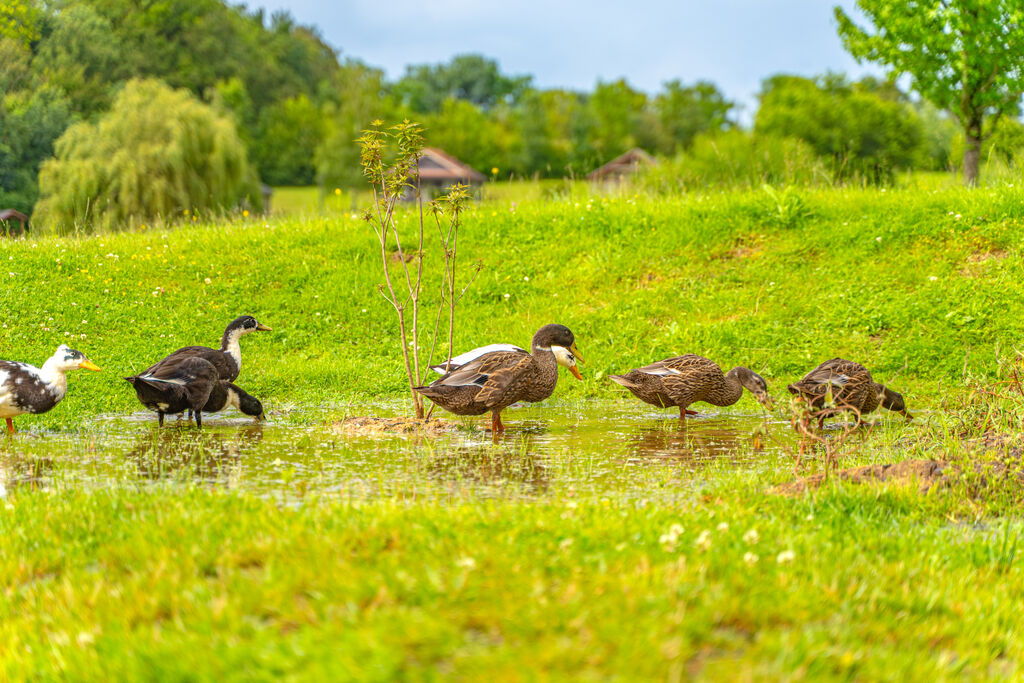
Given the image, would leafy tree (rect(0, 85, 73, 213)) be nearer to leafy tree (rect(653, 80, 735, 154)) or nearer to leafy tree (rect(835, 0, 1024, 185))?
leafy tree (rect(835, 0, 1024, 185))

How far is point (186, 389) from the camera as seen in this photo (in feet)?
29.9

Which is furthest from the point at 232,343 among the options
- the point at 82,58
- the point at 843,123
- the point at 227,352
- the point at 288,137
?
the point at 288,137

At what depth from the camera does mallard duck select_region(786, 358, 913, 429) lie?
9.19 metres

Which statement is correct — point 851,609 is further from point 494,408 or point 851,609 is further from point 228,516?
point 494,408

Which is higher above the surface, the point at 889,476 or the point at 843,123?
the point at 843,123

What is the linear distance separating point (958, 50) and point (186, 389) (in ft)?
63.9

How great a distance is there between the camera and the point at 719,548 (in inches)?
186

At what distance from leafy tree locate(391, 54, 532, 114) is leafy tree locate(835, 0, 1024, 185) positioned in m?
112

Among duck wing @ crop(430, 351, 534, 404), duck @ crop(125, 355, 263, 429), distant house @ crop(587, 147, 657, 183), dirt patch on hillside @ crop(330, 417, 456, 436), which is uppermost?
distant house @ crop(587, 147, 657, 183)

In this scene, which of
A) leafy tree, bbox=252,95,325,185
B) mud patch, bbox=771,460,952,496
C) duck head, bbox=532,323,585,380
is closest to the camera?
mud patch, bbox=771,460,952,496

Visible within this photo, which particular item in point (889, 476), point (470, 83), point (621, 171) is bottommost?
point (889, 476)

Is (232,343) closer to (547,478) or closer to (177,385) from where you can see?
(177,385)

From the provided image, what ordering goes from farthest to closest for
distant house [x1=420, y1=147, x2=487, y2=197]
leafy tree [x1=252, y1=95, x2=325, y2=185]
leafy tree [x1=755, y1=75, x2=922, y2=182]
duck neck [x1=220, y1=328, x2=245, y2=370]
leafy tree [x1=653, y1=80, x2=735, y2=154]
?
leafy tree [x1=653, y1=80, x2=735, y2=154] < distant house [x1=420, y1=147, x2=487, y2=197] < leafy tree [x1=252, y1=95, x2=325, y2=185] < leafy tree [x1=755, y1=75, x2=922, y2=182] < duck neck [x1=220, y1=328, x2=245, y2=370]

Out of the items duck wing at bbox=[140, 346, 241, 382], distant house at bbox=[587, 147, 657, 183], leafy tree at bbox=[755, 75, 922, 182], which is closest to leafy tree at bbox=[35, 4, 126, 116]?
distant house at bbox=[587, 147, 657, 183]
